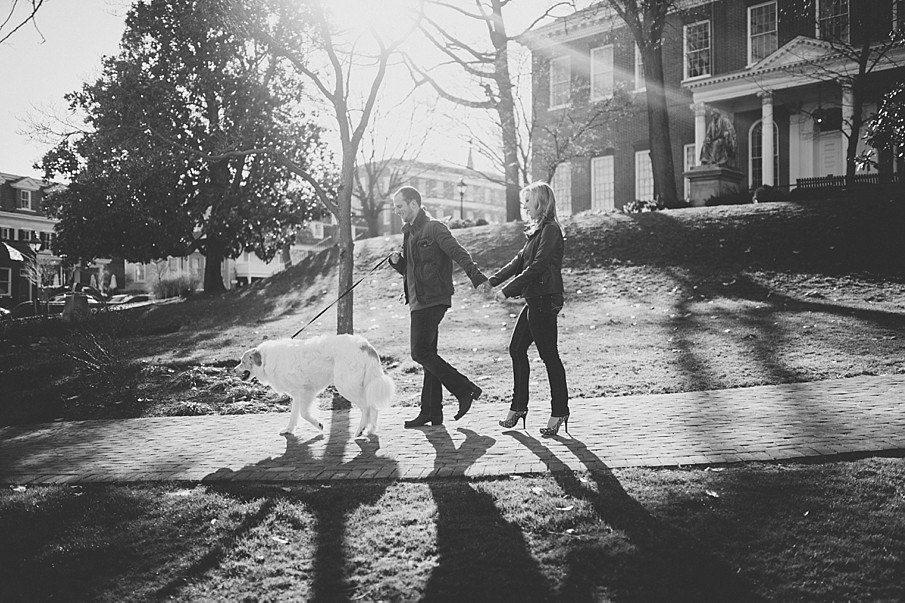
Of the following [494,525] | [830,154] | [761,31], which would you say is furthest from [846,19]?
[494,525]

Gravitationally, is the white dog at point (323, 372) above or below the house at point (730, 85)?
below

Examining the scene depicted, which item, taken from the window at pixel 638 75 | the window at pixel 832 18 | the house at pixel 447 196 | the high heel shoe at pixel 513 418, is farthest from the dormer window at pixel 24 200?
the high heel shoe at pixel 513 418

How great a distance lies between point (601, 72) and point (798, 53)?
37.3 feet

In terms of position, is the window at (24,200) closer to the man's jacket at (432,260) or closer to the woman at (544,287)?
the man's jacket at (432,260)

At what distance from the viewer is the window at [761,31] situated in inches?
1254

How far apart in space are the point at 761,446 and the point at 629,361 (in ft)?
15.7

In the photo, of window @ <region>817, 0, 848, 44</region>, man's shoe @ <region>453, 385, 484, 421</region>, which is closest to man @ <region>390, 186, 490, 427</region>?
man's shoe @ <region>453, 385, 484, 421</region>

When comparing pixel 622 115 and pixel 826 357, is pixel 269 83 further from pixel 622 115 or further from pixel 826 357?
pixel 826 357

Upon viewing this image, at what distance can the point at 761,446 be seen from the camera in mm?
5461

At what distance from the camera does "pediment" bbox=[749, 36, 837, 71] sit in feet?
87.0

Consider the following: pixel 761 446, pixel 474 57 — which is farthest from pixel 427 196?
pixel 761 446

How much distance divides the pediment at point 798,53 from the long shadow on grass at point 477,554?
26.9 meters

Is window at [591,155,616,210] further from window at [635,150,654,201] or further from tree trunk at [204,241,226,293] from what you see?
tree trunk at [204,241,226,293]

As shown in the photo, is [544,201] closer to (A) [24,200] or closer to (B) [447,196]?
(A) [24,200]
